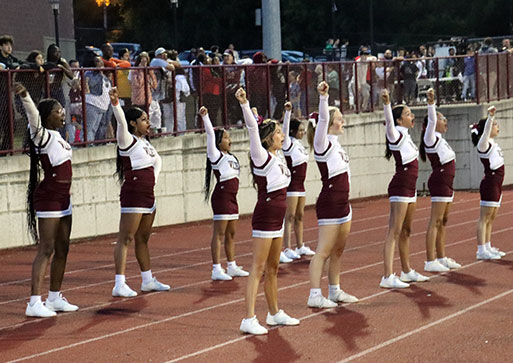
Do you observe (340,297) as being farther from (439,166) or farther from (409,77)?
(409,77)

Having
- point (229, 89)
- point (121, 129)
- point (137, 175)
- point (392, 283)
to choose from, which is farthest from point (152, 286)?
point (229, 89)

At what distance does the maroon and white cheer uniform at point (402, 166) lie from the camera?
41.5 feet

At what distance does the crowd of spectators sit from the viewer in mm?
17766

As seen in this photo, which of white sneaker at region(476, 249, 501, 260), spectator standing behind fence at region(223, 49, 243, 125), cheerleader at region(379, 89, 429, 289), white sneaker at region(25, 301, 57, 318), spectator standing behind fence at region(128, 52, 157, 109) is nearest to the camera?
white sneaker at region(25, 301, 57, 318)

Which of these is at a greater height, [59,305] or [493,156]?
[493,156]

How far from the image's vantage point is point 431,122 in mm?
13469

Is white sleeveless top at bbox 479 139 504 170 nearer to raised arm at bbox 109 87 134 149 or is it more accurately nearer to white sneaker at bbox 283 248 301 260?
white sneaker at bbox 283 248 301 260

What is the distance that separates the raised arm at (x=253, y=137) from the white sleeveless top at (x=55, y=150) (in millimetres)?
2286

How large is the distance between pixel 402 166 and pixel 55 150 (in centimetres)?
391

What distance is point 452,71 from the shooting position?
28.6 metres

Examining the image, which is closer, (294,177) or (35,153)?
(35,153)

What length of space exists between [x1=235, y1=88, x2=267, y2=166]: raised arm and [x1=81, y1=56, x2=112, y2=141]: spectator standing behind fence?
8.73 meters

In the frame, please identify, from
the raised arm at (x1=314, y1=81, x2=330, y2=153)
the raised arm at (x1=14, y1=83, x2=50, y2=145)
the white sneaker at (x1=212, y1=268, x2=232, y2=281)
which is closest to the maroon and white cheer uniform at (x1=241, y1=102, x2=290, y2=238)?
the raised arm at (x1=314, y1=81, x2=330, y2=153)

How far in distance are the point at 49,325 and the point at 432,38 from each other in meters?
57.2
